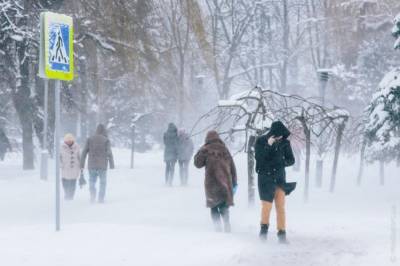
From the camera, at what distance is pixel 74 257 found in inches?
289

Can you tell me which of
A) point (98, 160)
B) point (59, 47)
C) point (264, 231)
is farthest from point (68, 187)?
point (264, 231)

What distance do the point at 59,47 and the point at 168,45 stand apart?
15.8 feet

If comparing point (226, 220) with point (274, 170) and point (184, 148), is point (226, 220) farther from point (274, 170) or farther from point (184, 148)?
point (184, 148)

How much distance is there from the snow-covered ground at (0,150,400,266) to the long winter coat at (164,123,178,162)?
1067 millimetres

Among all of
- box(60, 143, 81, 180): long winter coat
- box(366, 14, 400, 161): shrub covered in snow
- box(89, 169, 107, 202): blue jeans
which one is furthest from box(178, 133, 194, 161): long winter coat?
box(366, 14, 400, 161): shrub covered in snow

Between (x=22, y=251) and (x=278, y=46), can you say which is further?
(x=278, y=46)

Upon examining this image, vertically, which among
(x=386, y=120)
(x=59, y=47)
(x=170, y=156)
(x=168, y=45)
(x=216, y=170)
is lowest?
(x=170, y=156)

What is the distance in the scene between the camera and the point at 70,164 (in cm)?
1529

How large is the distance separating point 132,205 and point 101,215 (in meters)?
1.60

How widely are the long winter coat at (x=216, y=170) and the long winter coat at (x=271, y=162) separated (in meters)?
1.11

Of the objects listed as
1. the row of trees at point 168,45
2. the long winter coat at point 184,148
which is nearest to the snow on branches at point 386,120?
the row of trees at point 168,45

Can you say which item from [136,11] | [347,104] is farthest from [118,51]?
[347,104]

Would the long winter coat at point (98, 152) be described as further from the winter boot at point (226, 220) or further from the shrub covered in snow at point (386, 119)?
the shrub covered in snow at point (386, 119)

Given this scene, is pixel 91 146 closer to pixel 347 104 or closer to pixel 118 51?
pixel 118 51
